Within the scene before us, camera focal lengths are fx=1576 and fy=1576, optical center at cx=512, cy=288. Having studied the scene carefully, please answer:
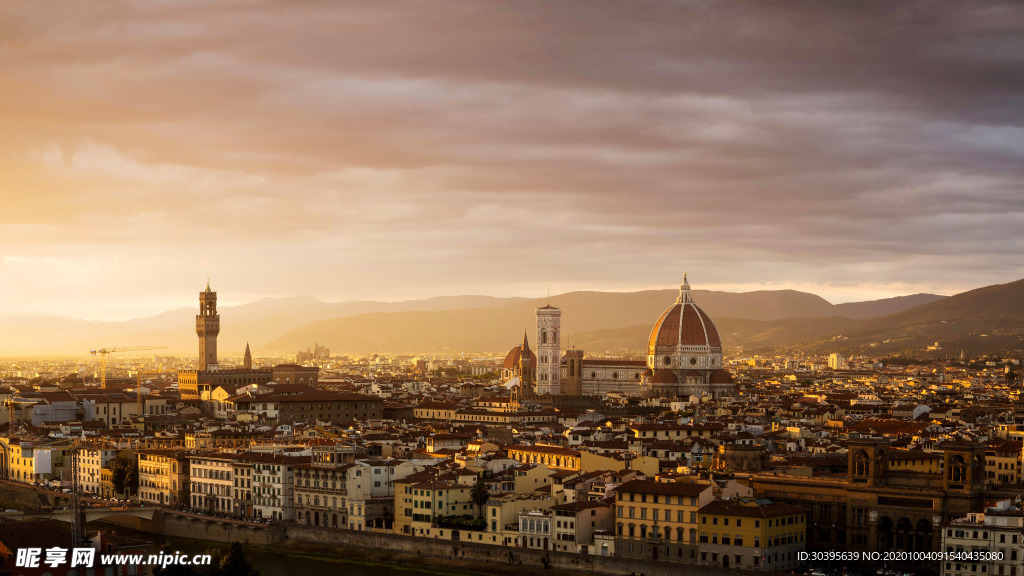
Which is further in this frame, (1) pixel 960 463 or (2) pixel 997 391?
(2) pixel 997 391

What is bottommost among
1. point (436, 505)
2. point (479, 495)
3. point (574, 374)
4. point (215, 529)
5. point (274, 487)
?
point (215, 529)

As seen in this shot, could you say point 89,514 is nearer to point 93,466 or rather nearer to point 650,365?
point 93,466

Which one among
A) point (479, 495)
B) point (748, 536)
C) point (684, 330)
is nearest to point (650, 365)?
point (684, 330)

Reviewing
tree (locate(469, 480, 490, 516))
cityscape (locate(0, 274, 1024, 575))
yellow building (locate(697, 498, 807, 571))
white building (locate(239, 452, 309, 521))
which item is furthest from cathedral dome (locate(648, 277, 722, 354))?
yellow building (locate(697, 498, 807, 571))

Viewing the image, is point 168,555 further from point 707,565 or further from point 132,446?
point 132,446

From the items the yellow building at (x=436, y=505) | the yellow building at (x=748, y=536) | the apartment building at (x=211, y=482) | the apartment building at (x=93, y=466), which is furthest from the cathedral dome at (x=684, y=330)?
the yellow building at (x=748, y=536)

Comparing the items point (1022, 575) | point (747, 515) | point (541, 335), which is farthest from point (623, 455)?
point (541, 335)

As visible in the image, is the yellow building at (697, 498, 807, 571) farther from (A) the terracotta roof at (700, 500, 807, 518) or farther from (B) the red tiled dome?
(B) the red tiled dome

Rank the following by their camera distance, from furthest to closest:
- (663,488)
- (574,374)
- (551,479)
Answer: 1. (574,374)
2. (551,479)
3. (663,488)
